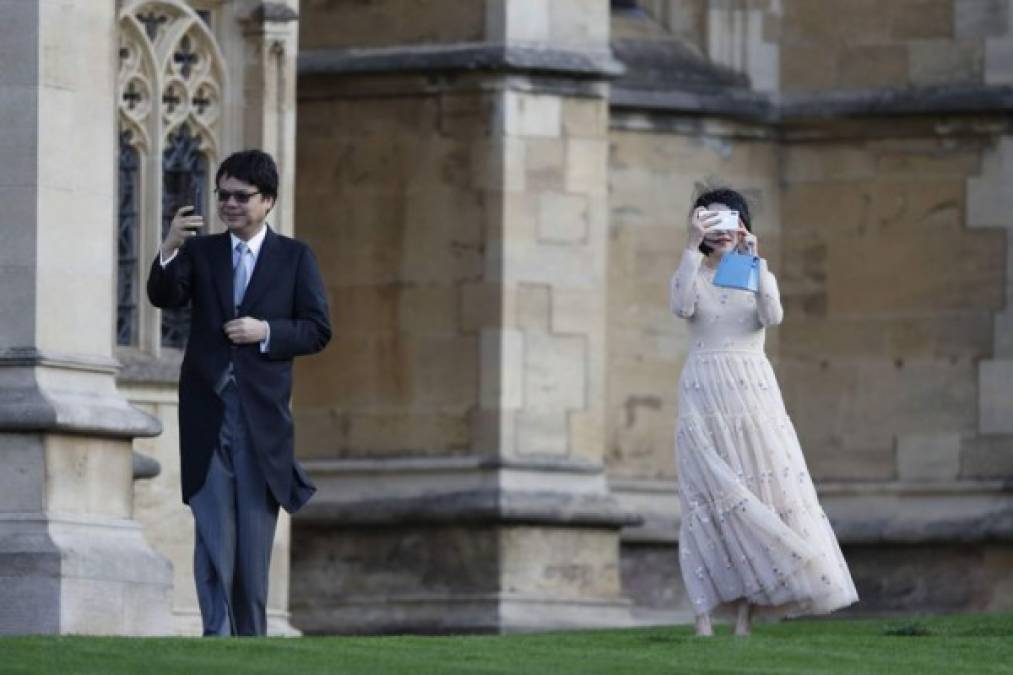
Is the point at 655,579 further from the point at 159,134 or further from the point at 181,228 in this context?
the point at 181,228

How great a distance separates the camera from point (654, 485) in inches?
1045

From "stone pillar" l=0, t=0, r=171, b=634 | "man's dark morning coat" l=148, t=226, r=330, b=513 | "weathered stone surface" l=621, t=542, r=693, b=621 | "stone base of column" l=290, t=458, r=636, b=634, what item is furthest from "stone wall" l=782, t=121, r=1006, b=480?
"man's dark morning coat" l=148, t=226, r=330, b=513

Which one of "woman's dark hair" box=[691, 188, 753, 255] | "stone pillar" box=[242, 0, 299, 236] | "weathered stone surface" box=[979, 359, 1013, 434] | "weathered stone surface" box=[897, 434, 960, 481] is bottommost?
"weathered stone surface" box=[897, 434, 960, 481]

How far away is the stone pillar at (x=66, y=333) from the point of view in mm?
18594

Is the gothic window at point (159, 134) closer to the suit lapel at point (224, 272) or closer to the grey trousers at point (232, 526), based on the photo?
the suit lapel at point (224, 272)

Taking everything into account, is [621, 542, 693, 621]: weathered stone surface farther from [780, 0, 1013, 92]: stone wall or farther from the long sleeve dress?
the long sleeve dress

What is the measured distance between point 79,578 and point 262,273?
2.45 metres

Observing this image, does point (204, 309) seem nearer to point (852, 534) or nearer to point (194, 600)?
point (194, 600)

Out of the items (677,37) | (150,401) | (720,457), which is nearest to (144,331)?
(150,401)

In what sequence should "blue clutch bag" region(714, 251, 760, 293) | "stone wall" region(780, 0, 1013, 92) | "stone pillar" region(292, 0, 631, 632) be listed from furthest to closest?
"stone wall" region(780, 0, 1013, 92) < "stone pillar" region(292, 0, 631, 632) < "blue clutch bag" region(714, 251, 760, 293)

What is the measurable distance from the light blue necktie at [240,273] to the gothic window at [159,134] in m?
5.15

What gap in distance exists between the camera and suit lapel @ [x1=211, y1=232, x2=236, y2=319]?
16.4 meters

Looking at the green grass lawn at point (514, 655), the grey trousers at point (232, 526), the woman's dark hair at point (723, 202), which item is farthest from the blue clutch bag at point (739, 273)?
the grey trousers at point (232, 526)

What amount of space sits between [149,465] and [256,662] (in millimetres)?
5854
